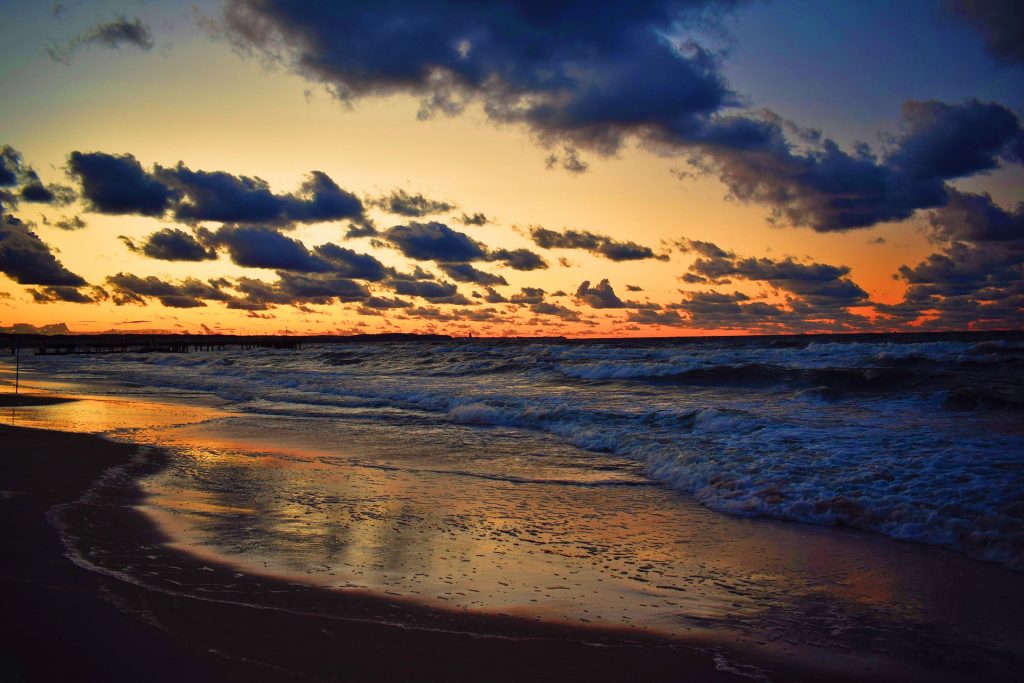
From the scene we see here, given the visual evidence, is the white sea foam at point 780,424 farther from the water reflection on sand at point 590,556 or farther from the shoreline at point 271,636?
the shoreline at point 271,636

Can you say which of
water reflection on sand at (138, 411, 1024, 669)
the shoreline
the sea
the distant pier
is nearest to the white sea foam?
the sea

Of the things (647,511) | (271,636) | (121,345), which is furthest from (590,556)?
(121,345)

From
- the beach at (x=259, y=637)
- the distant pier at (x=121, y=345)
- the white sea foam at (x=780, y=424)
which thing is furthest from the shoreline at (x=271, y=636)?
the distant pier at (x=121, y=345)

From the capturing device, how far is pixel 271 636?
177 inches

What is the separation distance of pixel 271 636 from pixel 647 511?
17.0 feet

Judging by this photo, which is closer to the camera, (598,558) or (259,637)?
(259,637)

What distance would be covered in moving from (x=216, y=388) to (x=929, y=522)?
26.6m

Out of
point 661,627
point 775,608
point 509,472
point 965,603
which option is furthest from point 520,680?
point 509,472

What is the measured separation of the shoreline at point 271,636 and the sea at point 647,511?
0.37m

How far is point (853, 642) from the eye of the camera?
187 inches

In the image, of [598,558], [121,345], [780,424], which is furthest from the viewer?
[121,345]

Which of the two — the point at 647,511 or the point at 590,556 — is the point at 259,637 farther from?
the point at 647,511

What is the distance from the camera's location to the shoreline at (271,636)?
13.3 feet

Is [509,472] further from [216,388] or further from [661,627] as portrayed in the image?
[216,388]
